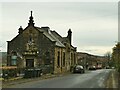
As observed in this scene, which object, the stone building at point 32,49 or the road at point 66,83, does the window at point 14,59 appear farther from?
the road at point 66,83

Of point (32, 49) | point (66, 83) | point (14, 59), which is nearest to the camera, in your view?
point (66, 83)

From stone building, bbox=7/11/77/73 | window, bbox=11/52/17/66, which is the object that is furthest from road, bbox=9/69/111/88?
window, bbox=11/52/17/66

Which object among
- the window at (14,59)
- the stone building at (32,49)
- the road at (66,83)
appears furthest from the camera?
the window at (14,59)

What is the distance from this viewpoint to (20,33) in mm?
59000

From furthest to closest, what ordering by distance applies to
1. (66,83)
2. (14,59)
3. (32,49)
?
(14,59) → (32,49) → (66,83)

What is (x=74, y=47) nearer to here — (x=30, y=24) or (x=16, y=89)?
(x=30, y=24)

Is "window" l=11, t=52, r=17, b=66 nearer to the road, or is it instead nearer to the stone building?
the stone building

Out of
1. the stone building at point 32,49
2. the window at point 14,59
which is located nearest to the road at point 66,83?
the stone building at point 32,49

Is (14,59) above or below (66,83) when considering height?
above

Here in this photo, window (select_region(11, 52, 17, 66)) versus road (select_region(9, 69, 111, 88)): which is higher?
window (select_region(11, 52, 17, 66))

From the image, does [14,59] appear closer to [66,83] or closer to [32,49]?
[32,49]

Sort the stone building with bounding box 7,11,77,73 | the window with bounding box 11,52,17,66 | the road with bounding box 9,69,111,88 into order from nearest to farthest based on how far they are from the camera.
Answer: the road with bounding box 9,69,111,88, the stone building with bounding box 7,11,77,73, the window with bounding box 11,52,17,66

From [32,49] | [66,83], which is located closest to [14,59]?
[32,49]

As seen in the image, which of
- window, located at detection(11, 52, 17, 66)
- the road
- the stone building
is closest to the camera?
the road
